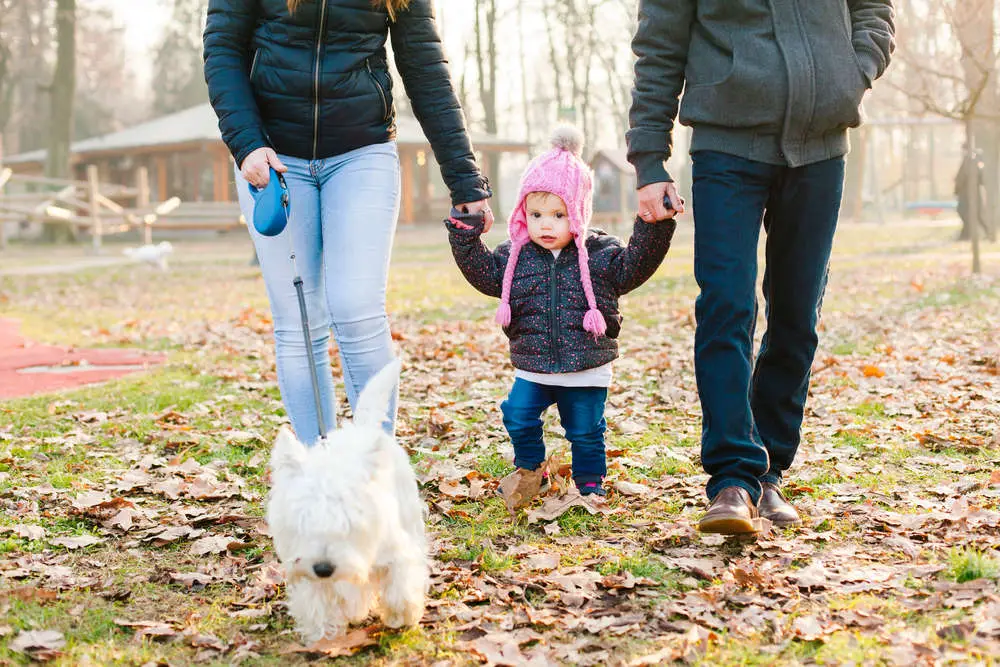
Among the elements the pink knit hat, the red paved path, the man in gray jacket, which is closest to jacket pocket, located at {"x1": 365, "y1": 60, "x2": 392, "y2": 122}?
the pink knit hat

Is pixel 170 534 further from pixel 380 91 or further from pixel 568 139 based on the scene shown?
pixel 568 139

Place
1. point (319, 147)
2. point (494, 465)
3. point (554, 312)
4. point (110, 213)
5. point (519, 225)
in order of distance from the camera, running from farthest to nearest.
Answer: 1. point (110, 213)
2. point (494, 465)
3. point (519, 225)
4. point (554, 312)
5. point (319, 147)

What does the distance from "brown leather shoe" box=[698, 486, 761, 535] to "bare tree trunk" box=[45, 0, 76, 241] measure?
30317 mm

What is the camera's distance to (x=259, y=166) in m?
3.58

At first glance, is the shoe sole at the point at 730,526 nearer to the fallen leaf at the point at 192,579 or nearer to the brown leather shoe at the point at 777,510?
the brown leather shoe at the point at 777,510

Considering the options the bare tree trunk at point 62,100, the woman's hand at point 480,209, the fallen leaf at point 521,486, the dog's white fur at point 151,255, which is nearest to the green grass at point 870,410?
the fallen leaf at point 521,486

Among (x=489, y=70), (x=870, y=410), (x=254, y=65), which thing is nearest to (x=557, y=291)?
(x=254, y=65)

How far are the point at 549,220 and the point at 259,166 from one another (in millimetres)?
1243

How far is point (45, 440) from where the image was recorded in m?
5.60

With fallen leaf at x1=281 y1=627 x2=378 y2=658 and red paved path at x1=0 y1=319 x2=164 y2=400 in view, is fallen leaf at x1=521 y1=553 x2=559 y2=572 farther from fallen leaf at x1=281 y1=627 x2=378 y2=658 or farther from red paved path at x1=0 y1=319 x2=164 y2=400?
red paved path at x1=0 y1=319 x2=164 y2=400

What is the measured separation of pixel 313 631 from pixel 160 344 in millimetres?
7300

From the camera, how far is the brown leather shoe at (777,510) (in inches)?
153

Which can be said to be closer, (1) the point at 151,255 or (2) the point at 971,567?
(2) the point at 971,567

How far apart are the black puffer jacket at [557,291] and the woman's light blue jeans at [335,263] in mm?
438
